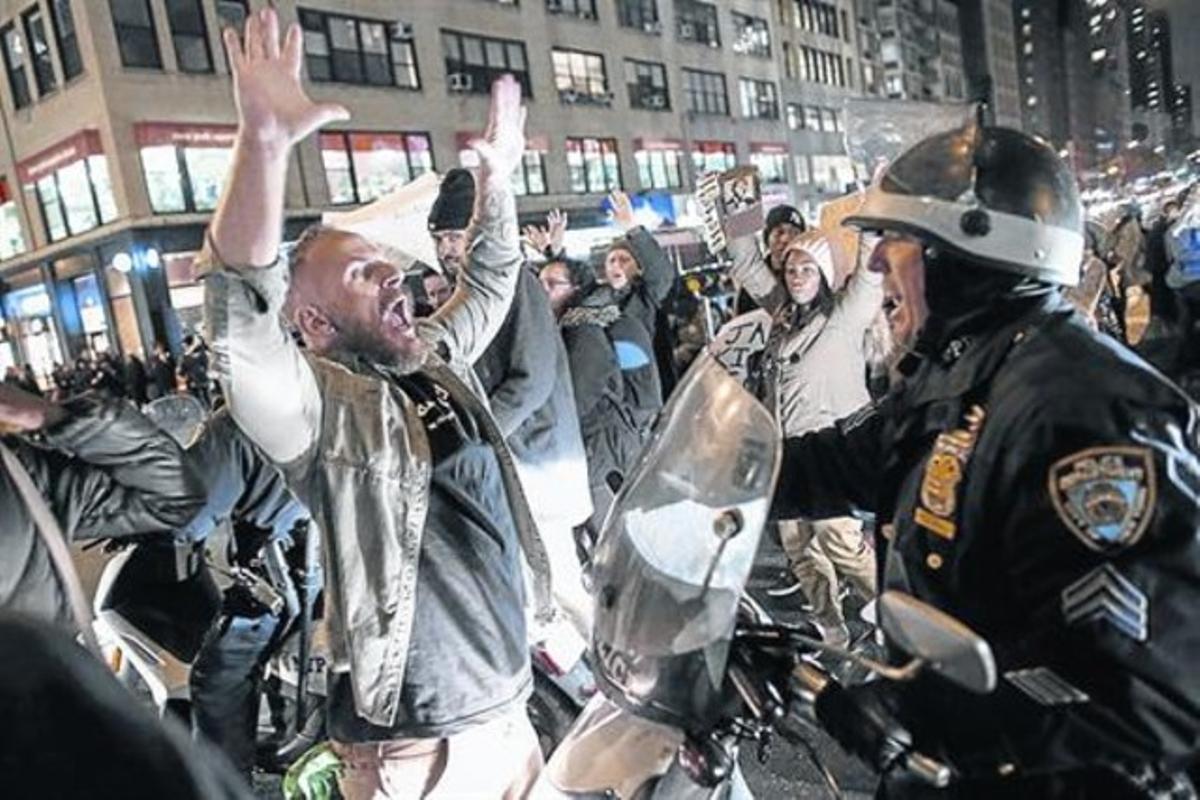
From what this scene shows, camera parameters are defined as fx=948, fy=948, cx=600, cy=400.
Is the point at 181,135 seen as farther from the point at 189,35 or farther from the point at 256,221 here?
the point at 256,221

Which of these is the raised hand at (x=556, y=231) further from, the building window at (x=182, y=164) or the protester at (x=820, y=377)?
the building window at (x=182, y=164)

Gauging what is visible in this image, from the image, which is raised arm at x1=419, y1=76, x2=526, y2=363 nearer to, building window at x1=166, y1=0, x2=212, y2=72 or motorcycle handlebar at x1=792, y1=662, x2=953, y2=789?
motorcycle handlebar at x1=792, y1=662, x2=953, y2=789

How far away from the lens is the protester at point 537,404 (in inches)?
155

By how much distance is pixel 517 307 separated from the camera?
13.0 ft

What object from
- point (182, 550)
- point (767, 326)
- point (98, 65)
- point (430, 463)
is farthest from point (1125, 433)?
point (98, 65)

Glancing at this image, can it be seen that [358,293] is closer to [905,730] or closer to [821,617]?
[905,730]

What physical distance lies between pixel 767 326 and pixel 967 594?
3.91 m

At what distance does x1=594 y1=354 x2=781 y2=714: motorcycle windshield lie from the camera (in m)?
1.75

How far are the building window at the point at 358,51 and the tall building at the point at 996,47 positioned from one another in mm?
75528

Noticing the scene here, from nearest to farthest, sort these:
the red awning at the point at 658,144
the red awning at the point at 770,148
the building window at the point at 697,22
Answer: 1. the red awning at the point at 658,144
2. the building window at the point at 697,22
3. the red awning at the point at 770,148

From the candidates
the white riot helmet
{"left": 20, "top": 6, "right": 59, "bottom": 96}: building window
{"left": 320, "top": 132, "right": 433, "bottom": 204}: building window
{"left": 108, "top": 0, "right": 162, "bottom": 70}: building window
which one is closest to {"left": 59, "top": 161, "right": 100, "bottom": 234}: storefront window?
{"left": 20, "top": 6, "right": 59, "bottom": 96}: building window

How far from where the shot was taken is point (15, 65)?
2484 cm

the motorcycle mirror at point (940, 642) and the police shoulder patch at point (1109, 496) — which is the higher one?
the police shoulder patch at point (1109, 496)

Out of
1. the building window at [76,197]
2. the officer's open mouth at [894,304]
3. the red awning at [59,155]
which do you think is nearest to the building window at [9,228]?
the red awning at [59,155]
